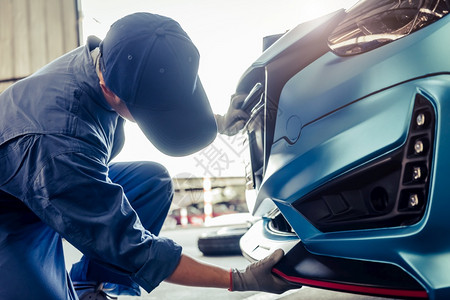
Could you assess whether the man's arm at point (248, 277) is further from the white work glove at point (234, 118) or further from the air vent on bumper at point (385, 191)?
the white work glove at point (234, 118)

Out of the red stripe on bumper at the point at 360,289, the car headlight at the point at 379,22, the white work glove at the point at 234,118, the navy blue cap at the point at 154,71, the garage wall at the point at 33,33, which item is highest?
the car headlight at the point at 379,22

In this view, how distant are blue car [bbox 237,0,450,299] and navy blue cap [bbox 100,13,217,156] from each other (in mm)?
245

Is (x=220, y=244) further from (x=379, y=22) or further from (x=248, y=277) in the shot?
(x=379, y=22)

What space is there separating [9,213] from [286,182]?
2.24 ft

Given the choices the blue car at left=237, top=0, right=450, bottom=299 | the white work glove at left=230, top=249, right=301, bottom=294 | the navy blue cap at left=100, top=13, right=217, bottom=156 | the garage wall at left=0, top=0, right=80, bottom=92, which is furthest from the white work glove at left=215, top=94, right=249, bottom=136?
the garage wall at left=0, top=0, right=80, bottom=92

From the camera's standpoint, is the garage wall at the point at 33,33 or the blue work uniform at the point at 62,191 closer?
the blue work uniform at the point at 62,191

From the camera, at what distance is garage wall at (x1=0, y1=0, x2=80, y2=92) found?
15.7 ft

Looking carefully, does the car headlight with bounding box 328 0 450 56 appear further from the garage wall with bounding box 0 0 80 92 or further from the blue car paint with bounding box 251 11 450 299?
the garage wall with bounding box 0 0 80 92

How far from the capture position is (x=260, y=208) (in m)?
1.27

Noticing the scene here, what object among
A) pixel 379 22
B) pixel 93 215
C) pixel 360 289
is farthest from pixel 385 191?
pixel 93 215

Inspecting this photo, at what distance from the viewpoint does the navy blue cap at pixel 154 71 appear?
86 centimetres

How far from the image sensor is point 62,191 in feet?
2.84

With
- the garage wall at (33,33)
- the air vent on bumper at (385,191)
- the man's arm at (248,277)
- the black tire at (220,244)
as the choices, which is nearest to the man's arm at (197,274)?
the man's arm at (248,277)

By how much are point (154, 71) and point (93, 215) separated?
33cm
